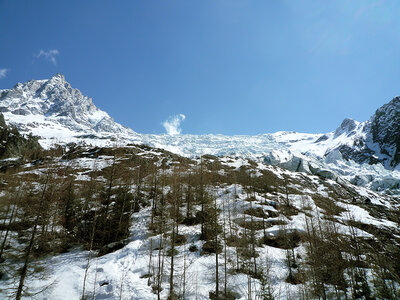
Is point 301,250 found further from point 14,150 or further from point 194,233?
point 14,150

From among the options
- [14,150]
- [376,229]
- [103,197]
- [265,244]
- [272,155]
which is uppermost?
[272,155]

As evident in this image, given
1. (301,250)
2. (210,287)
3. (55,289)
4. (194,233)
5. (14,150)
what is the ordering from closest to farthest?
1. (55,289)
2. (210,287)
3. (301,250)
4. (194,233)
5. (14,150)

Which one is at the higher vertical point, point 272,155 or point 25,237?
point 272,155

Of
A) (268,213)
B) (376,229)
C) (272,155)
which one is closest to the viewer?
(376,229)

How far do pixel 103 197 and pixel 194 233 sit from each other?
18.3 meters

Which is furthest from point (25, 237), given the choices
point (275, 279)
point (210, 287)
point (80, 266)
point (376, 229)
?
point (376, 229)

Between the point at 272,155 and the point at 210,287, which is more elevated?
the point at 272,155

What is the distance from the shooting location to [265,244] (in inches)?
1111

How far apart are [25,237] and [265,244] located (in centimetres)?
3356

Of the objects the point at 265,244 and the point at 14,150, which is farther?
the point at 14,150

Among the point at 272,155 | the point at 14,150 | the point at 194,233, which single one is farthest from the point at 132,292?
the point at 272,155

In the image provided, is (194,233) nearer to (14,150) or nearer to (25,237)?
(25,237)

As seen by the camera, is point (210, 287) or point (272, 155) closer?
point (210, 287)

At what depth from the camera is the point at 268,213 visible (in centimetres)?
3547
